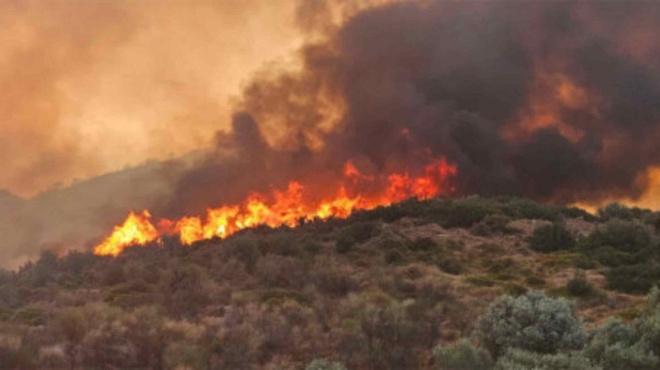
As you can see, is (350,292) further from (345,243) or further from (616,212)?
(616,212)

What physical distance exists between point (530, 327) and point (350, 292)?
76.8 ft

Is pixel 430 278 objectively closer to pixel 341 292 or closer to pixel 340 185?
pixel 341 292

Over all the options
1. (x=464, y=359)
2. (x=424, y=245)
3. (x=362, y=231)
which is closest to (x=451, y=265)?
(x=424, y=245)

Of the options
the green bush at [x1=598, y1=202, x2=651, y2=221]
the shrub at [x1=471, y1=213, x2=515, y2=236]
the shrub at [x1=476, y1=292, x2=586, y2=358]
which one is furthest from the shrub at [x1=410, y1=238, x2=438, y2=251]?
the shrub at [x1=476, y1=292, x2=586, y2=358]

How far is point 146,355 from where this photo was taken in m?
30.0

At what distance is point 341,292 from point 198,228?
37835 mm

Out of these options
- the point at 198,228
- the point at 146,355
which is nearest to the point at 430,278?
the point at 146,355

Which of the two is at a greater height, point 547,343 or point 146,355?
point 146,355

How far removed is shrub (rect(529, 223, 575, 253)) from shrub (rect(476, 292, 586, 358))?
128 ft

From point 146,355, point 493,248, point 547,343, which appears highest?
point 493,248

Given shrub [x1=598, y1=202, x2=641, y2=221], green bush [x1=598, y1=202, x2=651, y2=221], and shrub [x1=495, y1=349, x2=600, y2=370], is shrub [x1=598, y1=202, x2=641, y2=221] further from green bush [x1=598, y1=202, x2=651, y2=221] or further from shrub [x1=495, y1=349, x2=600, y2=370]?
shrub [x1=495, y1=349, x2=600, y2=370]

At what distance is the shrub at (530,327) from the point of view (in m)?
23.4

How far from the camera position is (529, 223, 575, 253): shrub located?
6322 centimetres

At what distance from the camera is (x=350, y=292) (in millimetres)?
46406
